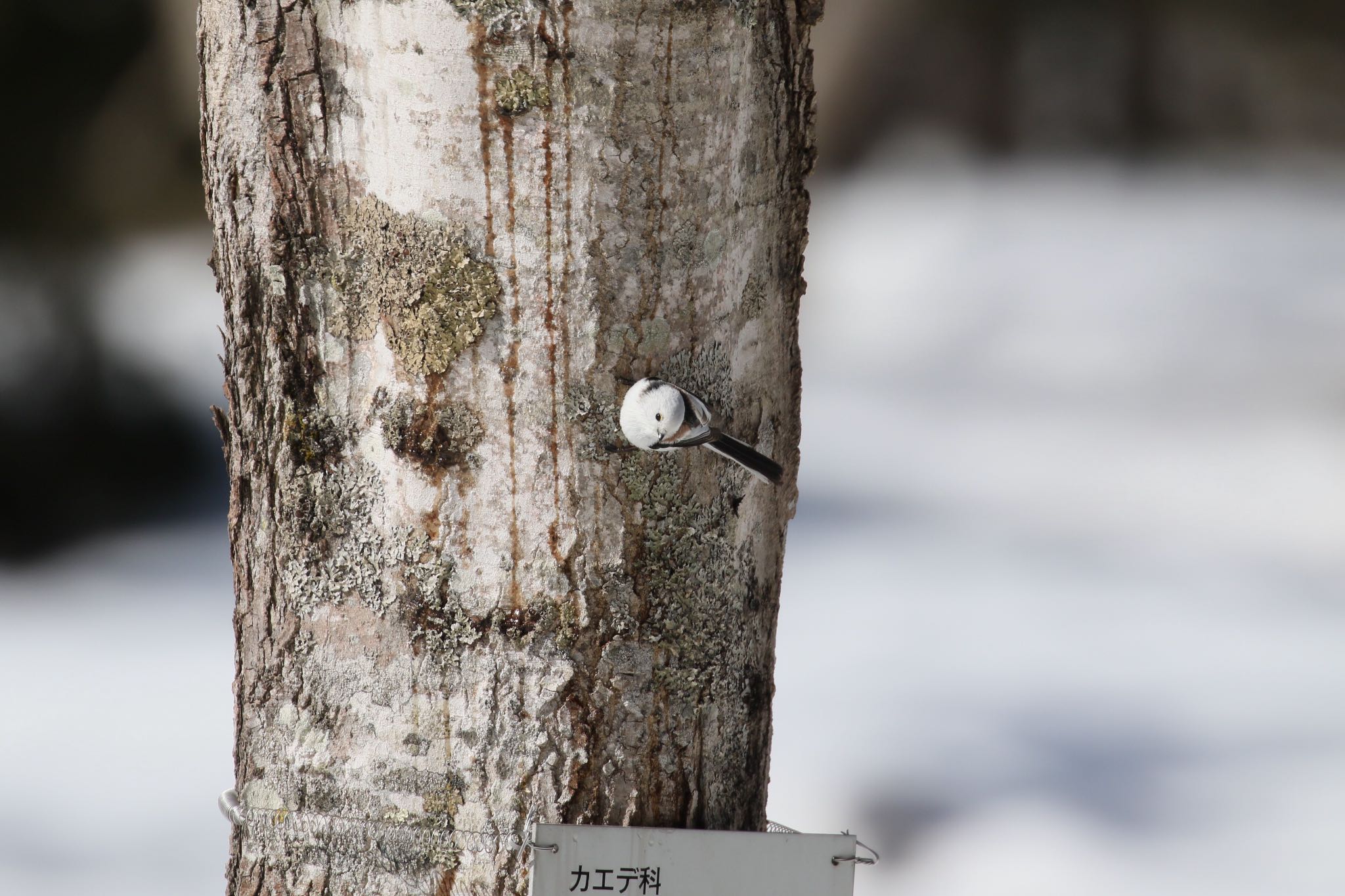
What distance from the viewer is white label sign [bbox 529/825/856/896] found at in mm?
745

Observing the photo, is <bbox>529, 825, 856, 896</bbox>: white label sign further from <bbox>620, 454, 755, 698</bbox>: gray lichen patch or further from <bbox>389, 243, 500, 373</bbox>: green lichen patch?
<bbox>389, 243, 500, 373</bbox>: green lichen patch

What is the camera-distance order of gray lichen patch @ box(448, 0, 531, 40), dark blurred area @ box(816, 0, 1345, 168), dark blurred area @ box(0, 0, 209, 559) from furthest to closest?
dark blurred area @ box(0, 0, 209, 559)
dark blurred area @ box(816, 0, 1345, 168)
gray lichen patch @ box(448, 0, 531, 40)

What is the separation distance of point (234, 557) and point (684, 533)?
0.33 meters

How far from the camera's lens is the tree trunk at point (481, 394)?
27.3 inches

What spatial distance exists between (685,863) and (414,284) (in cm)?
42

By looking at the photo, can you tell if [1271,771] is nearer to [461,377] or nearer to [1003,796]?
[1003,796]

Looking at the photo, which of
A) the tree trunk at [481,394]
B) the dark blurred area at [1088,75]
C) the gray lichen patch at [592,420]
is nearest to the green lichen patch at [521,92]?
the tree trunk at [481,394]

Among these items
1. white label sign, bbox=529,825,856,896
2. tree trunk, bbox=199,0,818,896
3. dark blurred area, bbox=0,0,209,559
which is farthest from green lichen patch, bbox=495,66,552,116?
dark blurred area, bbox=0,0,209,559

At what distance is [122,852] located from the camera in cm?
193

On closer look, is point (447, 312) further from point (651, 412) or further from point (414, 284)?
point (651, 412)

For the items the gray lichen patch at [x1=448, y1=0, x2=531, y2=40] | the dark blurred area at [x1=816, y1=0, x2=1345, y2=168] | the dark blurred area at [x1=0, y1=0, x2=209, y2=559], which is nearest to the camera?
the gray lichen patch at [x1=448, y1=0, x2=531, y2=40]

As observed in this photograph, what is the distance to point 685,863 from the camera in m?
0.77

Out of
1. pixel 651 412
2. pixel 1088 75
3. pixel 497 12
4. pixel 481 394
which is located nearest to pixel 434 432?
pixel 481 394

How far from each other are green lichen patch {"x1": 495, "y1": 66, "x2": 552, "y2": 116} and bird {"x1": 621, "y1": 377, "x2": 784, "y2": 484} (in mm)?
178
